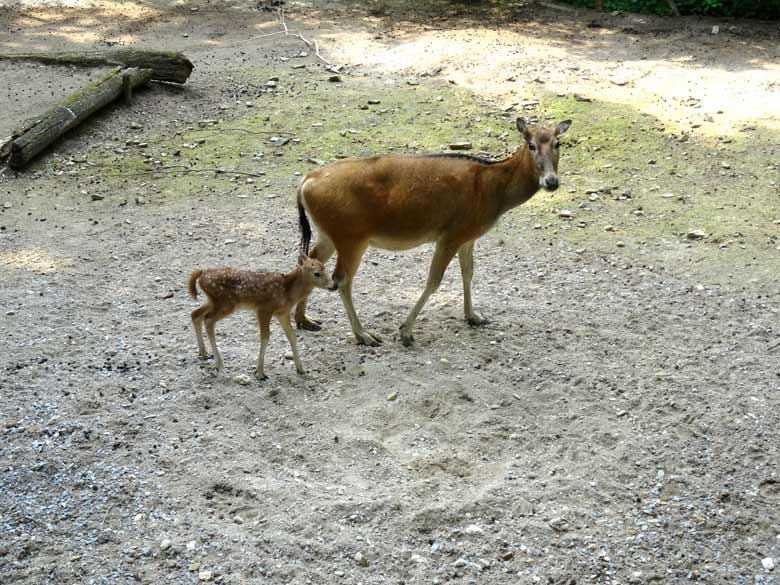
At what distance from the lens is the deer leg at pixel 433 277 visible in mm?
7484

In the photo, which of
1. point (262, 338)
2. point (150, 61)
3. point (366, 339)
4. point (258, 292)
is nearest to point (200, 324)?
point (262, 338)

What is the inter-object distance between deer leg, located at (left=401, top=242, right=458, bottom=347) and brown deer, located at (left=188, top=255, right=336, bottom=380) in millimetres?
928

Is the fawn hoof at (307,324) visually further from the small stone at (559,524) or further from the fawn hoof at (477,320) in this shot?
the small stone at (559,524)

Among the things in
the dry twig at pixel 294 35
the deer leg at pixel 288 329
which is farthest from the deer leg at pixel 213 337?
the dry twig at pixel 294 35

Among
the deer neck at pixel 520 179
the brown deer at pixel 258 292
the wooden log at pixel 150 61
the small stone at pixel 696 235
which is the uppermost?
the deer neck at pixel 520 179

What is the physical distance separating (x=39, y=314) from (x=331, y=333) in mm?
2627

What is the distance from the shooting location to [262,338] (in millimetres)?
6730

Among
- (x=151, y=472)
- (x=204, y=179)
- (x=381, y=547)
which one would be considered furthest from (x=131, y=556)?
(x=204, y=179)

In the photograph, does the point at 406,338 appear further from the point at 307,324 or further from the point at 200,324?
the point at 200,324

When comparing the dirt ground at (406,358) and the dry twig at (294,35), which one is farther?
the dry twig at (294,35)

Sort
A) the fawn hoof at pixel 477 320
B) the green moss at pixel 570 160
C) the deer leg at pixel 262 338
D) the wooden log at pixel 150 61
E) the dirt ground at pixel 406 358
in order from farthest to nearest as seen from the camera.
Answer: the wooden log at pixel 150 61 < the green moss at pixel 570 160 < the fawn hoof at pixel 477 320 < the deer leg at pixel 262 338 < the dirt ground at pixel 406 358

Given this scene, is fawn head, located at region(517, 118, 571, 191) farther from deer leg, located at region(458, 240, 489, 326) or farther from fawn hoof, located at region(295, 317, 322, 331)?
fawn hoof, located at region(295, 317, 322, 331)

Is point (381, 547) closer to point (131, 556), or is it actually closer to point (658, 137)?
point (131, 556)

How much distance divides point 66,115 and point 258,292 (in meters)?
6.83
